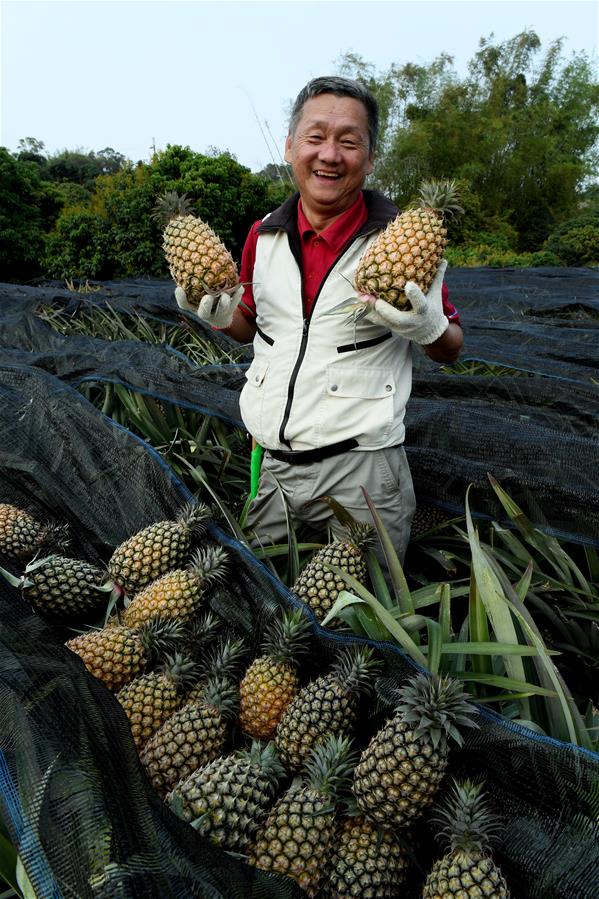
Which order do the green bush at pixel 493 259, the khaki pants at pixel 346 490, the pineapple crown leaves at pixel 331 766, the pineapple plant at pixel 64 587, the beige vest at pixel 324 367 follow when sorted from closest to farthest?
the pineapple crown leaves at pixel 331 766
the pineapple plant at pixel 64 587
the beige vest at pixel 324 367
the khaki pants at pixel 346 490
the green bush at pixel 493 259

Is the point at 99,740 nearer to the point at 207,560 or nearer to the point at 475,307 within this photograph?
the point at 207,560

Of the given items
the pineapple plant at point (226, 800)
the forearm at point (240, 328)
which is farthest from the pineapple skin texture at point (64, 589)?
the forearm at point (240, 328)

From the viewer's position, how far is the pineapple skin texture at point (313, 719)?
1441 millimetres

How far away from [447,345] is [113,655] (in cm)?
148

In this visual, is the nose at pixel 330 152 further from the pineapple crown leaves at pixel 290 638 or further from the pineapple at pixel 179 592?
A: the pineapple crown leaves at pixel 290 638

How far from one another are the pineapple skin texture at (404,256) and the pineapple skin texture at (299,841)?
1.37 meters

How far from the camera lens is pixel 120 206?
9.68m

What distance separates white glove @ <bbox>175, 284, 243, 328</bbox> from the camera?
6.85ft

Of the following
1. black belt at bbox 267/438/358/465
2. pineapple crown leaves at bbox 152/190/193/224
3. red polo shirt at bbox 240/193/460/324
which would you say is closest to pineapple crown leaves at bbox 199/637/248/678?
black belt at bbox 267/438/358/465

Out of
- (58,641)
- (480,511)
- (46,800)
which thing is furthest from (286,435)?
(46,800)

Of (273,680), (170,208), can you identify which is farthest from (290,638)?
(170,208)

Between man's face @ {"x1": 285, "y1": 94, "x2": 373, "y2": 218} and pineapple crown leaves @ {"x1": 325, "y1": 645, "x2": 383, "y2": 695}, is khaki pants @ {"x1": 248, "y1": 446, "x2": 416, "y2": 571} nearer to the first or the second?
pineapple crown leaves @ {"x1": 325, "y1": 645, "x2": 383, "y2": 695}

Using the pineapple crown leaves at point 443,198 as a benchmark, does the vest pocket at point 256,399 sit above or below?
below

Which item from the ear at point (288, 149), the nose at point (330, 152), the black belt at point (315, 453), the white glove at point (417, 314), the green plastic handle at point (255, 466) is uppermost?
the ear at point (288, 149)
